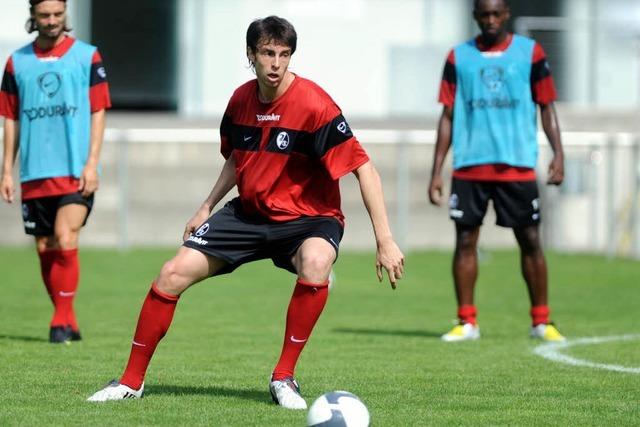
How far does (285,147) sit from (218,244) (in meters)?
0.58

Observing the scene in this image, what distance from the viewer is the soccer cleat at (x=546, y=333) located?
10.5m

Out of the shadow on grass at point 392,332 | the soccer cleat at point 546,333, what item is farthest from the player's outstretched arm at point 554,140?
the shadow on grass at point 392,332

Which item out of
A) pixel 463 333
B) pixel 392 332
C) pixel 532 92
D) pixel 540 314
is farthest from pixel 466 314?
pixel 532 92

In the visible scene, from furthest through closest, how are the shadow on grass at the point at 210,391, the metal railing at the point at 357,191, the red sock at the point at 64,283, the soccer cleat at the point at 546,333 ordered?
1. the metal railing at the point at 357,191
2. the soccer cleat at the point at 546,333
3. the red sock at the point at 64,283
4. the shadow on grass at the point at 210,391

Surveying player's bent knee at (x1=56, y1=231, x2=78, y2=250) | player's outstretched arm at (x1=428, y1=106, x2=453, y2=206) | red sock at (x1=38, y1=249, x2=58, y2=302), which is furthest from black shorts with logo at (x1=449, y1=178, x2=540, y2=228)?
red sock at (x1=38, y1=249, x2=58, y2=302)

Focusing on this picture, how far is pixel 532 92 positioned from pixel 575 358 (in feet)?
7.18

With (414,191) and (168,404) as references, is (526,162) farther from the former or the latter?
(414,191)

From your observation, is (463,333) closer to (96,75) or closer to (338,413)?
(96,75)

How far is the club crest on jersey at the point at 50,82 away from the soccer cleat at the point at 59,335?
1.57m

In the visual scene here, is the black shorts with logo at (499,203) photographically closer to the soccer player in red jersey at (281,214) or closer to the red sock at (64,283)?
the red sock at (64,283)

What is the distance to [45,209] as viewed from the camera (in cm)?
1018

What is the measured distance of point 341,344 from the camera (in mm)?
10305

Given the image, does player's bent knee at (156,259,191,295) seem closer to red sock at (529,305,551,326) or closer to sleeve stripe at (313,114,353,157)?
sleeve stripe at (313,114,353,157)

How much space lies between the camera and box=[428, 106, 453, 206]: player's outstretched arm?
1079 cm
